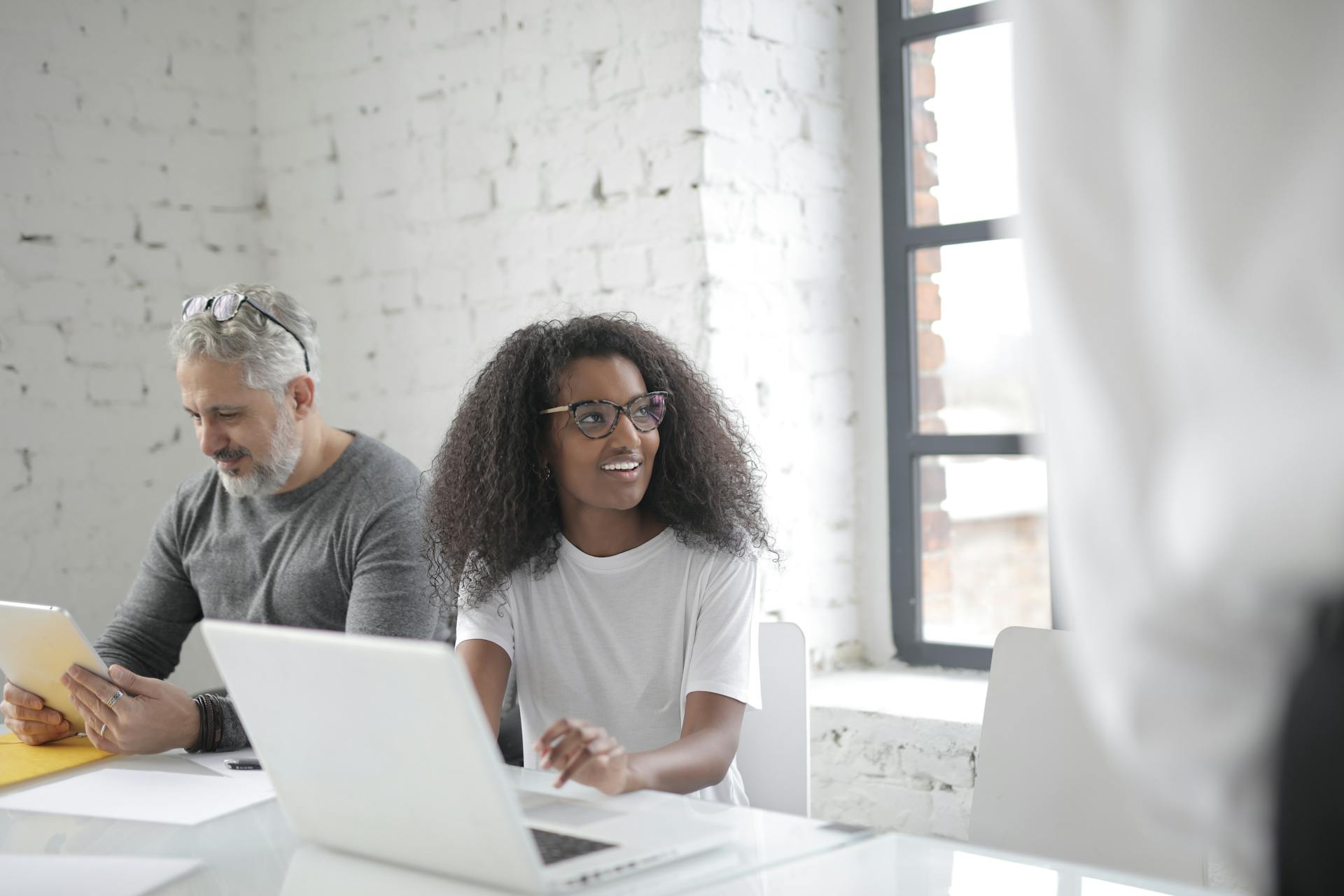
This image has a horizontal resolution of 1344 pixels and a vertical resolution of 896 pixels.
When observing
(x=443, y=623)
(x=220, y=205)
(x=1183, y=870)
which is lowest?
(x=1183, y=870)

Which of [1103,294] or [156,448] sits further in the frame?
[156,448]

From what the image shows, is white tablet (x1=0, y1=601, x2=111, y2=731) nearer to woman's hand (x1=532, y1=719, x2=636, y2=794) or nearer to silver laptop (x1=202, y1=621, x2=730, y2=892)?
silver laptop (x1=202, y1=621, x2=730, y2=892)

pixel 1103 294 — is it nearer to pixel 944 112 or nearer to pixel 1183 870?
pixel 1183 870

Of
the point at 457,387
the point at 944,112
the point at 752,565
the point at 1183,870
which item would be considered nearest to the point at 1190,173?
the point at 1183,870

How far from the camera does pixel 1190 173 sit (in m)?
0.48

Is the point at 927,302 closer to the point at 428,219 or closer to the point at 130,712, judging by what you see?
the point at 428,219

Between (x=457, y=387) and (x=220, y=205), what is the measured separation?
37.6 inches

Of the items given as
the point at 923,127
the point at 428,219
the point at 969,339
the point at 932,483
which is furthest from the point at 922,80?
the point at 428,219

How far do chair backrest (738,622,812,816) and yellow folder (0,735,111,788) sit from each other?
3.04ft

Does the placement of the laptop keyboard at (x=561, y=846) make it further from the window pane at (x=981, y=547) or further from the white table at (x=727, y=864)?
Answer: the window pane at (x=981, y=547)

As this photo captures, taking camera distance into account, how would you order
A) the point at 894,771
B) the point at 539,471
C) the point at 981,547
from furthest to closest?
1. the point at 981,547
2. the point at 894,771
3. the point at 539,471

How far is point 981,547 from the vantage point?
2.73 meters

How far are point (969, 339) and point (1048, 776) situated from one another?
1.34 metres

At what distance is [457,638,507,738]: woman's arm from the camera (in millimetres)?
1783
